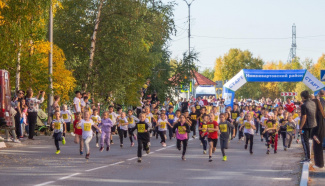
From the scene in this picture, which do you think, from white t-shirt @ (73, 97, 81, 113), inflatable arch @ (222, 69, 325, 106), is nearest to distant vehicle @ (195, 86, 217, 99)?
inflatable arch @ (222, 69, 325, 106)

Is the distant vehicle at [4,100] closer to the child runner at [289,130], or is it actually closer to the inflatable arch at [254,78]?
the child runner at [289,130]

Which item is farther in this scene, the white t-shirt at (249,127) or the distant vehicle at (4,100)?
the white t-shirt at (249,127)

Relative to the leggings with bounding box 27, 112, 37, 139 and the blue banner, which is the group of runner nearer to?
the leggings with bounding box 27, 112, 37, 139

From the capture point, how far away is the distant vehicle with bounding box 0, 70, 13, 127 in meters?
23.5

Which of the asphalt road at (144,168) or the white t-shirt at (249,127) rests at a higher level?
the white t-shirt at (249,127)

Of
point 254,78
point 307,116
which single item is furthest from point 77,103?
point 254,78

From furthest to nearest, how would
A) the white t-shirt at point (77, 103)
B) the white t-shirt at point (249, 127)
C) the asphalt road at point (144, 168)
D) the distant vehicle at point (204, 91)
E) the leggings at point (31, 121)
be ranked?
the distant vehicle at point (204, 91) < the white t-shirt at point (77, 103) < the leggings at point (31, 121) < the white t-shirt at point (249, 127) < the asphalt road at point (144, 168)

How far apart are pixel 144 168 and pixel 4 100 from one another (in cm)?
869

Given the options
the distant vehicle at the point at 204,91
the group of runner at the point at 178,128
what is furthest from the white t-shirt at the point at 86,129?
the distant vehicle at the point at 204,91

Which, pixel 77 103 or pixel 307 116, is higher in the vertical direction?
pixel 77 103

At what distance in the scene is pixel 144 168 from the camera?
16719mm

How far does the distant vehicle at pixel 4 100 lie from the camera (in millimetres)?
23516

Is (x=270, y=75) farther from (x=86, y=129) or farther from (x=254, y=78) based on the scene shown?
(x=86, y=129)

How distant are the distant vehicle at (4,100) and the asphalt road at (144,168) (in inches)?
40.6
